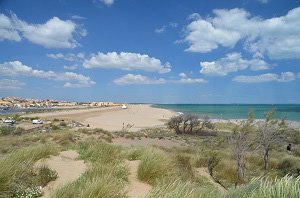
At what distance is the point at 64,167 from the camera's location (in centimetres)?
989

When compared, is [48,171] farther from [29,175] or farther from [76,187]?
[76,187]

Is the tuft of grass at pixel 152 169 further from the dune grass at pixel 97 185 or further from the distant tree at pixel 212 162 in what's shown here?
the distant tree at pixel 212 162

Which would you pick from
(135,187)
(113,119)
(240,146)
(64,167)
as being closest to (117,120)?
(113,119)

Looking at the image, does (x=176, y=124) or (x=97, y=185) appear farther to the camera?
(x=176, y=124)

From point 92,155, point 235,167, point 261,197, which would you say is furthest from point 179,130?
point 261,197

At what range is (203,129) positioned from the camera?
42531 mm

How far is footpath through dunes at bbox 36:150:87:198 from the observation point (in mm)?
8078

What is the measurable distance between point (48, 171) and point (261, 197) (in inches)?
209

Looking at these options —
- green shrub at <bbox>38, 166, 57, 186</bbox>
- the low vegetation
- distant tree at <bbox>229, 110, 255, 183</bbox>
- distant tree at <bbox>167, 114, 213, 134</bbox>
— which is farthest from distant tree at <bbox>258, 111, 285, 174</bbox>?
Answer: distant tree at <bbox>167, 114, 213, 134</bbox>

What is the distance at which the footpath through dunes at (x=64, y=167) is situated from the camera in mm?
8078

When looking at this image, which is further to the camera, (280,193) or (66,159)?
(66,159)

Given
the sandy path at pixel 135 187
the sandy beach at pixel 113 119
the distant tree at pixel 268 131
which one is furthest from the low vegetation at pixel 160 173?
the sandy beach at pixel 113 119

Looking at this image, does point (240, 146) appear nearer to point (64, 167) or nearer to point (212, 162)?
point (212, 162)

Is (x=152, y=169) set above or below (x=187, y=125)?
above
